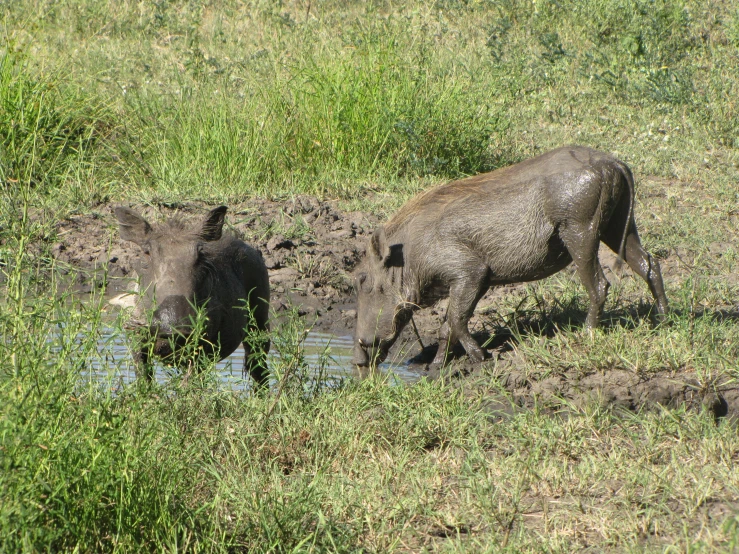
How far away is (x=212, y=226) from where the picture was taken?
5.34 m

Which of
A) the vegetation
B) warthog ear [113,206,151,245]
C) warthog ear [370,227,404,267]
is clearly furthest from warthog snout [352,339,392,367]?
warthog ear [113,206,151,245]

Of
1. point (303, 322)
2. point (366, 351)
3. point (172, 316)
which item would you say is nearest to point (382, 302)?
point (366, 351)

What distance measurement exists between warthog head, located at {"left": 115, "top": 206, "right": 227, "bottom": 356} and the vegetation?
1.36 ft

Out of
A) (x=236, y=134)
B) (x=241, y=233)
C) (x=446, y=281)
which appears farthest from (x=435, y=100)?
(x=446, y=281)

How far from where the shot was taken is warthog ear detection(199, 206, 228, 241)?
17.3 ft

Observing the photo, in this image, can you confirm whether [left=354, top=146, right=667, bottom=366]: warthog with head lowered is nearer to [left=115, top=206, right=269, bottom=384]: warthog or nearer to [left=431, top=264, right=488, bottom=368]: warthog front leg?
[left=431, top=264, right=488, bottom=368]: warthog front leg

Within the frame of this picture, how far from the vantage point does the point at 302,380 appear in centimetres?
482

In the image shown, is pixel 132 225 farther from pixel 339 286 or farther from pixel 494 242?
pixel 339 286

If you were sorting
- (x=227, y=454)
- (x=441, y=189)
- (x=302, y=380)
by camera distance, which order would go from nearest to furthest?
1. (x=227, y=454)
2. (x=302, y=380)
3. (x=441, y=189)

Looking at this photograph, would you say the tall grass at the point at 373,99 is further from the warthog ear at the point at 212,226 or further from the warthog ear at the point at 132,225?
the warthog ear at the point at 212,226

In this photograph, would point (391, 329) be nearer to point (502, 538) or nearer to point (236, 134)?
point (502, 538)

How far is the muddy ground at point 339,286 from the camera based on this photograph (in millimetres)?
4926

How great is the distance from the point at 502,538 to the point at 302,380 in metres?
1.65

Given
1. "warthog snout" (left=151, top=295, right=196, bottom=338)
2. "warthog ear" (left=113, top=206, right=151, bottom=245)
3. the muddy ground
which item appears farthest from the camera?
"warthog ear" (left=113, top=206, right=151, bottom=245)
